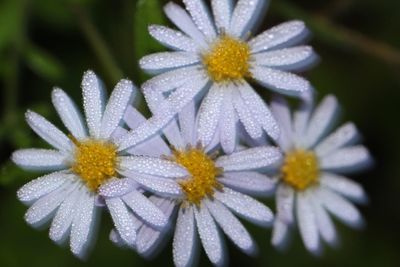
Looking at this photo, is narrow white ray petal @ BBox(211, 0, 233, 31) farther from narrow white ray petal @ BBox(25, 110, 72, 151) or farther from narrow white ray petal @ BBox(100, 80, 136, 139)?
narrow white ray petal @ BBox(25, 110, 72, 151)

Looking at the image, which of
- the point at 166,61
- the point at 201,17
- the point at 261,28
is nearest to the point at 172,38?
the point at 166,61

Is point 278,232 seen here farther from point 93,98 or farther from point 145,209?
point 93,98

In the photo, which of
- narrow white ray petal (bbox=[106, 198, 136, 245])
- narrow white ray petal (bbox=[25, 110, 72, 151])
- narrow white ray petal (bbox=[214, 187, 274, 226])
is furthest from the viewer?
narrow white ray petal (bbox=[214, 187, 274, 226])

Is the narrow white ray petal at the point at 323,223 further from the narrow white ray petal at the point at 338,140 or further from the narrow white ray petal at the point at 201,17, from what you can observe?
the narrow white ray petal at the point at 201,17

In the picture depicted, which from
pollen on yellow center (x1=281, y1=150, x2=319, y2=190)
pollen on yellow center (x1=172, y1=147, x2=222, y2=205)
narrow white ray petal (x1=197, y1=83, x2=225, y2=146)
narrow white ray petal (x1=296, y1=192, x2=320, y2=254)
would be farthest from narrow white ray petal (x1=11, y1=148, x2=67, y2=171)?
narrow white ray petal (x1=296, y1=192, x2=320, y2=254)

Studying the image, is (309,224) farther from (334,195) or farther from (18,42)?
(18,42)

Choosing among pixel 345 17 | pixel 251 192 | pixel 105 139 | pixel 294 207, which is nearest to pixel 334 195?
pixel 294 207
